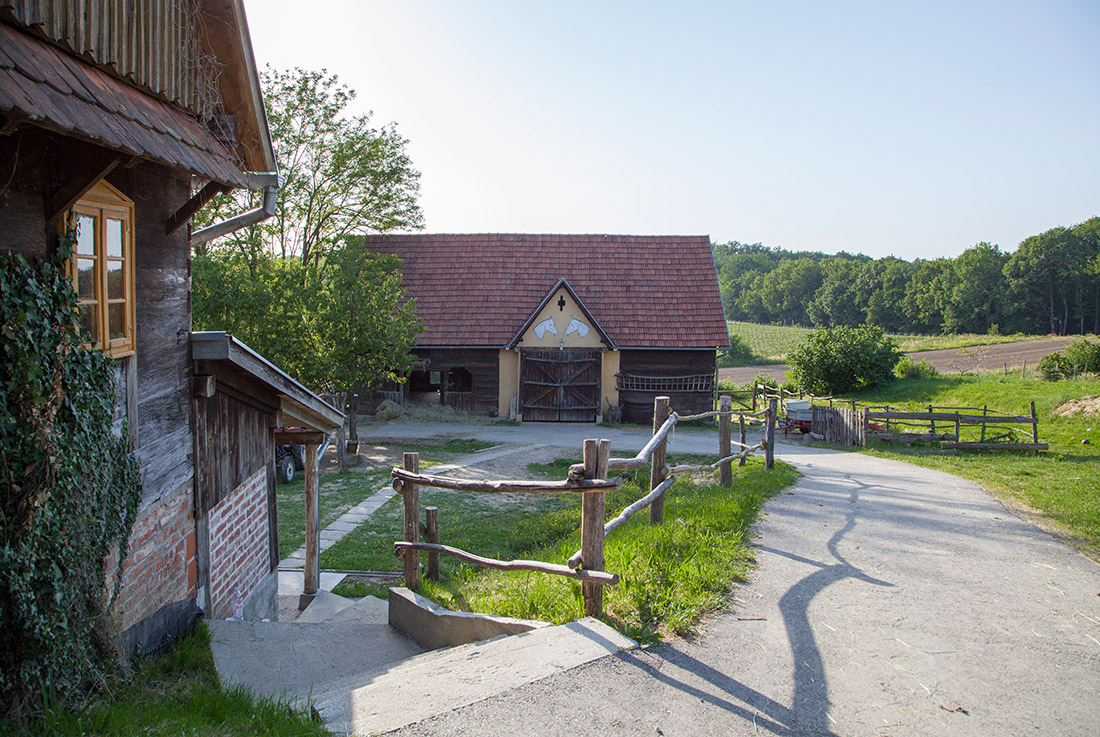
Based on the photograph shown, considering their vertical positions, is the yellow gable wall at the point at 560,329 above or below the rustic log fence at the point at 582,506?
above

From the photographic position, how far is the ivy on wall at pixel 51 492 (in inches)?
124

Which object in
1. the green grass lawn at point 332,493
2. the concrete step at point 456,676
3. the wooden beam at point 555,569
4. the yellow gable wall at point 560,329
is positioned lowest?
the green grass lawn at point 332,493

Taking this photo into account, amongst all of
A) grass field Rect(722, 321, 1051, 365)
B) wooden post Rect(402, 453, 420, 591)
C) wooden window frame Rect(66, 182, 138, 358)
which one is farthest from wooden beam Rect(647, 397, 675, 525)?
grass field Rect(722, 321, 1051, 365)

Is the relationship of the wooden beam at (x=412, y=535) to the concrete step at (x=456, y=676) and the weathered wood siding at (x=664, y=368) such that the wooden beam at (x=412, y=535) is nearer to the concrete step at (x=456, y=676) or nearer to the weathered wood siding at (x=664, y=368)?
the concrete step at (x=456, y=676)

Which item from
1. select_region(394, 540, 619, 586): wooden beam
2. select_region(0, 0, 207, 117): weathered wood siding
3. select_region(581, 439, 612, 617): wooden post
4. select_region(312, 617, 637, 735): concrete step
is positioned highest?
select_region(0, 0, 207, 117): weathered wood siding

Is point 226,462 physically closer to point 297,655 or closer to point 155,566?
point 155,566

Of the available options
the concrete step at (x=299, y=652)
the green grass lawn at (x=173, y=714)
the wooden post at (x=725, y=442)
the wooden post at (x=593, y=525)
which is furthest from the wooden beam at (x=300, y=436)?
the wooden post at (x=725, y=442)

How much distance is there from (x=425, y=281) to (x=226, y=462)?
19014 mm

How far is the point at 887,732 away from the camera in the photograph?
343 centimetres

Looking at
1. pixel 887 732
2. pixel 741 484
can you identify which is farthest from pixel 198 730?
pixel 741 484

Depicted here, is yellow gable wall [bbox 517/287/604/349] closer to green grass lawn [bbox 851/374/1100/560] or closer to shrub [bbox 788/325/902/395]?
green grass lawn [bbox 851/374/1100/560]

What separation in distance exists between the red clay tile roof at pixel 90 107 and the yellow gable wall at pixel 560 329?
59.4 ft

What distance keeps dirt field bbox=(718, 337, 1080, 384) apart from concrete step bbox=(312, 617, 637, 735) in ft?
106

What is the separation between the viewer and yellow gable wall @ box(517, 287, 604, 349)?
22688mm
